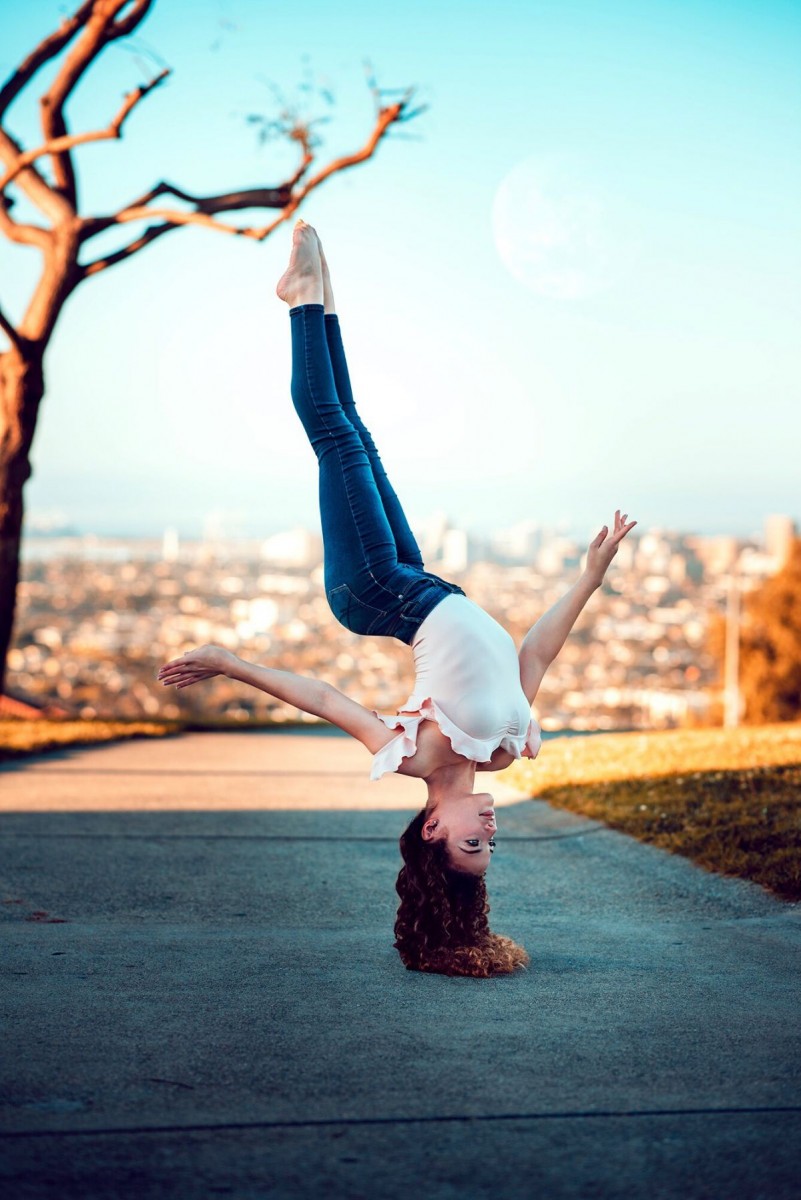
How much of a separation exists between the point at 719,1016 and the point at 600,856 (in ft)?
12.1

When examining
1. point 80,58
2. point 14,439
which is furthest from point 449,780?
point 80,58

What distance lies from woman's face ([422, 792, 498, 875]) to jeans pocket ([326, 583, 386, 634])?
3.01ft

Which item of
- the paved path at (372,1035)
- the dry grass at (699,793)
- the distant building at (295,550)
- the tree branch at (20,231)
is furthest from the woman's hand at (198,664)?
the distant building at (295,550)

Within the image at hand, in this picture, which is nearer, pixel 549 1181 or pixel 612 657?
pixel 549 1181

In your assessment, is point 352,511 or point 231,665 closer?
point 231,665

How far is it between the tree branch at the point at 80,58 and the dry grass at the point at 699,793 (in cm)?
906

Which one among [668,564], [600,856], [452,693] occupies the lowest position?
[600,856]

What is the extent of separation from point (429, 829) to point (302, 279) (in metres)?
2.59

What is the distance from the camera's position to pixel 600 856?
7855mm

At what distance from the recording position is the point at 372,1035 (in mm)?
3912

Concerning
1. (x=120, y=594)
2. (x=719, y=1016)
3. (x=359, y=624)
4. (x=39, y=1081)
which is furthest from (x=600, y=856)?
(x=120, y=594)

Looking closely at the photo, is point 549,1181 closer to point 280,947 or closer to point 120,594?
point 280,947

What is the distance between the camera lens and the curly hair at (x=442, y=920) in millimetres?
4781

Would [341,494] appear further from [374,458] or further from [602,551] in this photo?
[602,551]
